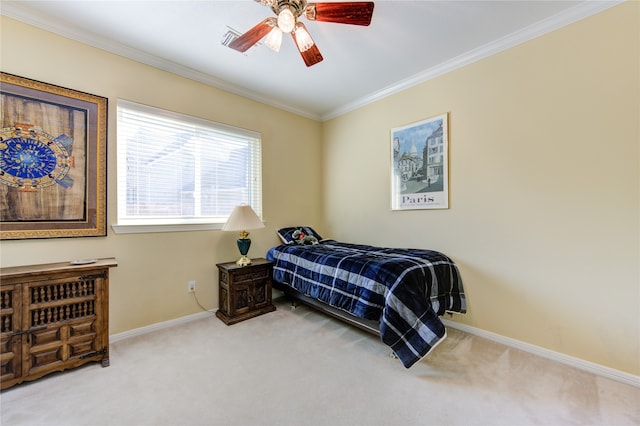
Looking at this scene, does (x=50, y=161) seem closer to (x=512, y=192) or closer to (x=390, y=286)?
(x=390, y=286)

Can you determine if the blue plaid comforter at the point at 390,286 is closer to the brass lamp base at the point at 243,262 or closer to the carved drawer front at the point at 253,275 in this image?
the carved drawer front at the point at 253,275

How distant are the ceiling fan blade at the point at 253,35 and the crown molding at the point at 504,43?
6.08 ft

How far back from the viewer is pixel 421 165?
9.48 feet

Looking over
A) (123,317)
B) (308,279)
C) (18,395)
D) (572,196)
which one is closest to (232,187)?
(308,279)

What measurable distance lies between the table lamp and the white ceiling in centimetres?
147

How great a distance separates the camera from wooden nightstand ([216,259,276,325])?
2703 millimetres

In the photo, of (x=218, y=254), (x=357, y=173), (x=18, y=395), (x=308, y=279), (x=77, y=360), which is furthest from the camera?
(x=357, y=173)

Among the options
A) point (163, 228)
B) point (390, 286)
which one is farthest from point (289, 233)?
point (390, 286)

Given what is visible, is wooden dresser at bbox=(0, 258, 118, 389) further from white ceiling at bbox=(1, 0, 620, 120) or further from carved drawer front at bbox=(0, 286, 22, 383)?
white ceiling at bbox=(1, 0, 620, 120)

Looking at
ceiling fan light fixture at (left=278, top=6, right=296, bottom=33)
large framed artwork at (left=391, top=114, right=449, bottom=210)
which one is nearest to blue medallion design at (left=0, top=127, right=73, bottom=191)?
ceiling fan light fixture at (left=278, top=6, right=296, bottom=33)

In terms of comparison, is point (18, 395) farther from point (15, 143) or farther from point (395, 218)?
point (395, 218)

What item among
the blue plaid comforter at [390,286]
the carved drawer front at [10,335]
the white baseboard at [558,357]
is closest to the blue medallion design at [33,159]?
the carved drawer front at [10,335]

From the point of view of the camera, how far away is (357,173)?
362 cm

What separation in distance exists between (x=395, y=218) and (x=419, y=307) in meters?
1.43
